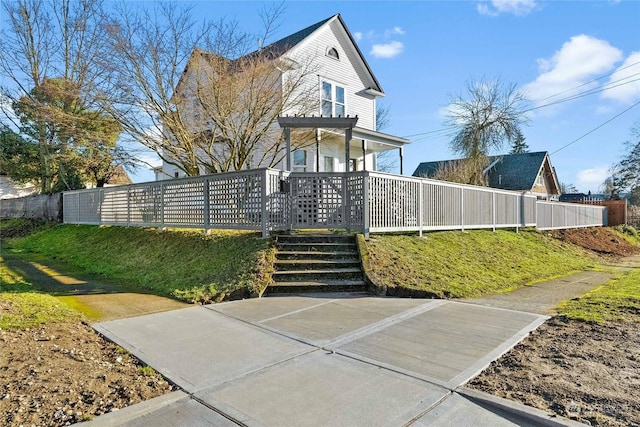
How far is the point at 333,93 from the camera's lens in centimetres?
1675

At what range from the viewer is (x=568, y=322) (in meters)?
A: 4.68

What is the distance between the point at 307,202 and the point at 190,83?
267 inches

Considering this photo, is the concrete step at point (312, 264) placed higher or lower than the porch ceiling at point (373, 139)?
lower

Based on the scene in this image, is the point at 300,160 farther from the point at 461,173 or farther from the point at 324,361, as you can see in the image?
the point at 461,173

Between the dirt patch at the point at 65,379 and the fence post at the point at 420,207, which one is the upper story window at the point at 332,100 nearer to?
the fence post at the point at 420,207

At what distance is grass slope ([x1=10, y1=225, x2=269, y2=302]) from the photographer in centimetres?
655

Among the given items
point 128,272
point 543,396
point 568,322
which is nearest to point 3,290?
point 128,272

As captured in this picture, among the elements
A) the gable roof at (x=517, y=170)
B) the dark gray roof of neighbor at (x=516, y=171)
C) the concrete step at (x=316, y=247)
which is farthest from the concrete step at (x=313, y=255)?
the dark gray roof of neighbor at (x=516, y=171)

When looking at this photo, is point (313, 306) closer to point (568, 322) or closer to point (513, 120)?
point (568, 322)

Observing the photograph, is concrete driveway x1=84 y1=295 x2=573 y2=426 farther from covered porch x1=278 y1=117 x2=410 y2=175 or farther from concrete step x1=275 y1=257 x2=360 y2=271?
covered porch x1=278 y1=117 x2=410 y2=175

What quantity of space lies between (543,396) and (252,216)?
252 inches

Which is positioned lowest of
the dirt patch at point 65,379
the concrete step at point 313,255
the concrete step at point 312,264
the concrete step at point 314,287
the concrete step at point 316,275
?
the dirt patch at point 65,379

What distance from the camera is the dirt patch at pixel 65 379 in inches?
100

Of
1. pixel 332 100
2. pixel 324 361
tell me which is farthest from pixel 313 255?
pixel 332 100
